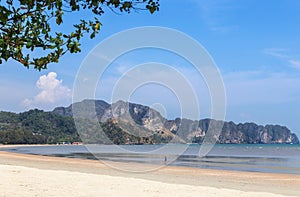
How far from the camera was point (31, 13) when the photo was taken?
4453 mm

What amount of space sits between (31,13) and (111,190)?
10.7 meters

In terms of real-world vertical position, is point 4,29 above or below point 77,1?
below

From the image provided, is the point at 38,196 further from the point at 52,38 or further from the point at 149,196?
the point at 52,38

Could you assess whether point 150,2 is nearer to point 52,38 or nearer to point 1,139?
point 52,38

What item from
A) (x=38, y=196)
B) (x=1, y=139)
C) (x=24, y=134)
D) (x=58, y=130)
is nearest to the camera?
(x=38, y=196)

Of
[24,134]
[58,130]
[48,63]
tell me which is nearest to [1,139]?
[24,134]

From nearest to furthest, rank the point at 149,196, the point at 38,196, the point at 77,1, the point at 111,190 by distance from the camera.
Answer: the point at 77,1 → the point at 38,196 → the point at 149,196 → the point at 111,190

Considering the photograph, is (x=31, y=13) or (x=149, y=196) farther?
(x=149, y=196)

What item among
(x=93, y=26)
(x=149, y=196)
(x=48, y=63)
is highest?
(x=93, y=26)

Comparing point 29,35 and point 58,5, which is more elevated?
point 58,5

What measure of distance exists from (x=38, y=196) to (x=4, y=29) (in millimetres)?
8480

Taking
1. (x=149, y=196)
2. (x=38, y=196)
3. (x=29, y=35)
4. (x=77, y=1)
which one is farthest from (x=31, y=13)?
(x=149, y=196)

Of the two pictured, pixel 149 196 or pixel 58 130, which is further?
pixel 58 130

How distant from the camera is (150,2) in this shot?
4.79m
